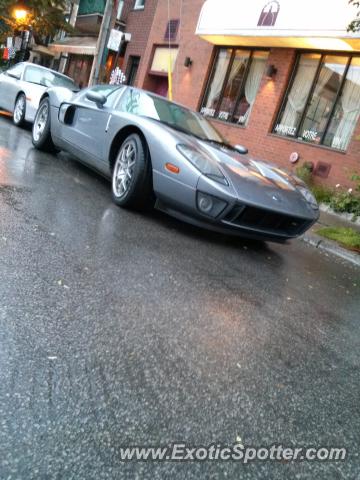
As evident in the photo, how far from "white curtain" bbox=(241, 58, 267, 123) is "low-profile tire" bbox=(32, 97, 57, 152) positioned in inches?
273

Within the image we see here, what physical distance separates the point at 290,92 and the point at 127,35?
9.32 m

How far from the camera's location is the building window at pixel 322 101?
10.1 m

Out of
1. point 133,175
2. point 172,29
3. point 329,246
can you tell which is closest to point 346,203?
point 329,246

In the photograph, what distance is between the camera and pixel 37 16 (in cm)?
2119

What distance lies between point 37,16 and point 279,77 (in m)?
14.7

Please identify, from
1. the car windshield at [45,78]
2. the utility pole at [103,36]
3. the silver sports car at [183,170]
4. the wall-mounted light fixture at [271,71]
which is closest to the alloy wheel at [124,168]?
the silver sports car at [183,170]

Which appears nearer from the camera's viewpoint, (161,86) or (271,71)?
(271,71)

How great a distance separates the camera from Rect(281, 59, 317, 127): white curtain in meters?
11.0

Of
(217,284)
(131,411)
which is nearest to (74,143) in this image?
(217,284)

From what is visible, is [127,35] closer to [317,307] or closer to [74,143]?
[74,143]

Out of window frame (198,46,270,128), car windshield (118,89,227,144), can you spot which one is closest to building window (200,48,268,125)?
window frame (198,46,270,128)

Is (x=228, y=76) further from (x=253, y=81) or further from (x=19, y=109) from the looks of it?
(x=19, y=109)

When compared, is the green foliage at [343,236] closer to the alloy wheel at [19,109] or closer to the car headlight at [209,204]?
the car headlight at [209,204]

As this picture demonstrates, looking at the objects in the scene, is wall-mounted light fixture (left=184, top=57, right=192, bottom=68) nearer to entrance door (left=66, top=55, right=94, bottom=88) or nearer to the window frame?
the window frame
